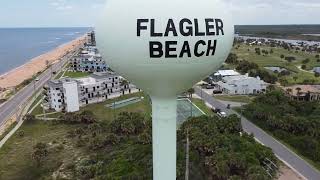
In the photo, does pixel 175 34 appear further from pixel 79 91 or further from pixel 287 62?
pixel 287 62

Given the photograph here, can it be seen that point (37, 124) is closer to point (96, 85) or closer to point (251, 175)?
point (96, 85)

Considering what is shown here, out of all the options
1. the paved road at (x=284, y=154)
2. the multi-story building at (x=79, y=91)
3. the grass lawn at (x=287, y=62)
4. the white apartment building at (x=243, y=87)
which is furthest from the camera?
the grass lawn at (x=287, y=62)

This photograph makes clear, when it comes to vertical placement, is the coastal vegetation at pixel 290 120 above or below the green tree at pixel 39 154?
above

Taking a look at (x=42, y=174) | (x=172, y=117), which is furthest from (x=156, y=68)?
(x=42, y=174)

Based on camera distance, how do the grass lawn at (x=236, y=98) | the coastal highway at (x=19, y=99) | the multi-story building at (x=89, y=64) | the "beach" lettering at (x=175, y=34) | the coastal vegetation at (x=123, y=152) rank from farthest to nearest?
the multi-story building at (x=89, y=64) < the grass lawn at (x=236, y=98) < the coastal highway at (x=19, y=99) < the coastal vegetation at (x=123, y=152) < the "beach" lettering at (x=175, y=34)

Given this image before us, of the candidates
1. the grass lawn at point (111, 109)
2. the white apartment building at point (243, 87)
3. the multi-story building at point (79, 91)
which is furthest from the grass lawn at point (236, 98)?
the multi-story building at point (79, 91)

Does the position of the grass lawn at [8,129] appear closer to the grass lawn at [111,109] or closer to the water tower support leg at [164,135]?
the grass lawn at [111,109]

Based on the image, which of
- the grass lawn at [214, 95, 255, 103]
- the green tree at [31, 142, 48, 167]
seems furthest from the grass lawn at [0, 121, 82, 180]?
the grass lawn at [214, 95, 255, 103]
